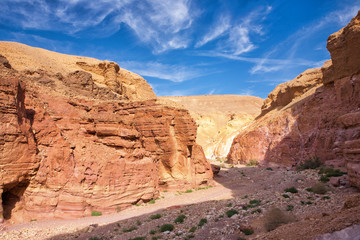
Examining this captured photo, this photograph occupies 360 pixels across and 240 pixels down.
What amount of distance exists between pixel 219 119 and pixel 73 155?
200 feet

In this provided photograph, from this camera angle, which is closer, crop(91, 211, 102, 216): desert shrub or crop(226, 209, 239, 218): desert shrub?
crop(226, 209, 239, 218): desert shrub

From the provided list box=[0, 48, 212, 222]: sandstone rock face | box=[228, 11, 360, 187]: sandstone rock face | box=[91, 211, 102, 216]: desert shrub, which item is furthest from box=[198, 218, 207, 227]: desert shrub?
box=[228, 11, 360, 187]: sandstone rock face

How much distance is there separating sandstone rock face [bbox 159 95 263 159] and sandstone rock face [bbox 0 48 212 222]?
5.01 m

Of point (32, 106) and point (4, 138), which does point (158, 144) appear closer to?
point (32, 106)

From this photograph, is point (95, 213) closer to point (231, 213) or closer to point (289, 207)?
point (231, 213)

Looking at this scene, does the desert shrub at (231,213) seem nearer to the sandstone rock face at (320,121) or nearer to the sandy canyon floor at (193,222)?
the sandy canyon floor at (193,222)

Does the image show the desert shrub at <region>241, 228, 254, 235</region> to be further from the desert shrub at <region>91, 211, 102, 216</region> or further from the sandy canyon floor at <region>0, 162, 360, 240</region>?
the desert shrub at <region>91, 211, 102, 216</region>

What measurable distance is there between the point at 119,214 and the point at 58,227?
2.86 meters

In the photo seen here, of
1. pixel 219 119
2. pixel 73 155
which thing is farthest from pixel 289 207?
pixel 219 119

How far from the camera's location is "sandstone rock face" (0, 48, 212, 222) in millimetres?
9289

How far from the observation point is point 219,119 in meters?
69.4

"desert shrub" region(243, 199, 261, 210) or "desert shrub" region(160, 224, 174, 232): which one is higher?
"desert shrub" region(243, 199, 261, 210)

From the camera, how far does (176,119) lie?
17453 mm

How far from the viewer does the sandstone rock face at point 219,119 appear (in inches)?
1702
